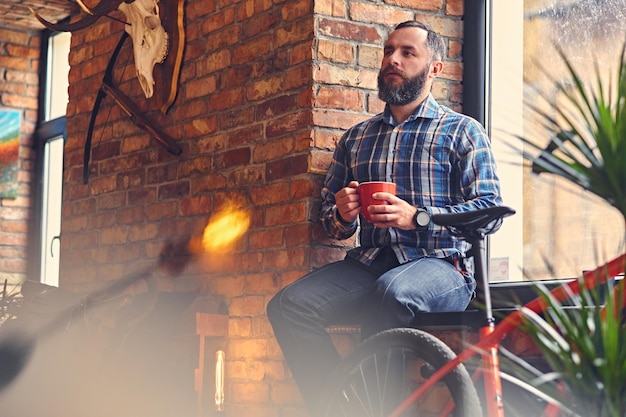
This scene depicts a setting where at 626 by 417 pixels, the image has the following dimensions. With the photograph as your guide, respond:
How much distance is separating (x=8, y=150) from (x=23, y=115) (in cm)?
22

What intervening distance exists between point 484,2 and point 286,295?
126cm

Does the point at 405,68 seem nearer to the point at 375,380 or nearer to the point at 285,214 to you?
the point at 285,214

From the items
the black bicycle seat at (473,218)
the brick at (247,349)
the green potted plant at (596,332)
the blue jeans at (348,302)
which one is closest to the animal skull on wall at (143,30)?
the brick at (247,349)

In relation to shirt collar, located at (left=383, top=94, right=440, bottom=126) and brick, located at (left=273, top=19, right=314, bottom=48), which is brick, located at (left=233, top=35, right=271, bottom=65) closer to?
brick, located at (left=273, top=19, right=314, bottom=48)

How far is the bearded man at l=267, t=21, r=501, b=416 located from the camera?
8.73 ft

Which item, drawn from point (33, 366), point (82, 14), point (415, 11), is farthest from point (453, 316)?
point (82, 14)

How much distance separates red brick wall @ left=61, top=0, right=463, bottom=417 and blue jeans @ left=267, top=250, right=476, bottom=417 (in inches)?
13.5

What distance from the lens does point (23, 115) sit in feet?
18.9

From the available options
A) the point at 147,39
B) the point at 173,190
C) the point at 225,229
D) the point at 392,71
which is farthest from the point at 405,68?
the point at 147,39

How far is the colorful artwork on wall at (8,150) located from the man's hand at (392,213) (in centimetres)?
355

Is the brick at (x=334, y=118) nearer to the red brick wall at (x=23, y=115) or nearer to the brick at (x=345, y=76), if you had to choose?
the brick at (x=345, y=76)

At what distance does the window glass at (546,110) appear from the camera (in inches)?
111

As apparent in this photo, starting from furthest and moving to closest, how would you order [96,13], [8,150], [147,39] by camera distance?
[8,150] → [96,13] → [147,39]

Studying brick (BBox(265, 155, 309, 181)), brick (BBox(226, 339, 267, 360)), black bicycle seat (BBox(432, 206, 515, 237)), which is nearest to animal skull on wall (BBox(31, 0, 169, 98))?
brick (BBox(265, 155, 309, 181))
